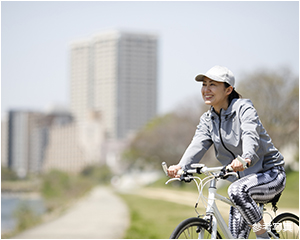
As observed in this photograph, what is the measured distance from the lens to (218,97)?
363cm

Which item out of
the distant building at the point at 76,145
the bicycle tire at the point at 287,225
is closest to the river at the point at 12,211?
the bicycle tire at the point at 287,225

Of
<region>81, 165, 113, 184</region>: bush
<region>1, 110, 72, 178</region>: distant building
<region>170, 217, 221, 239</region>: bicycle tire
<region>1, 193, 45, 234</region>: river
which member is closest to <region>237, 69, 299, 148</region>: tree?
<region>1, 193, 45, 234</region>: river

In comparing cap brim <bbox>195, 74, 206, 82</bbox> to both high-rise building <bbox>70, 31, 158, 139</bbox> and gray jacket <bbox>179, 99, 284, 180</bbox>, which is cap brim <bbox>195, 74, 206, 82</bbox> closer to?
gray jacket <bbox>179, 99, 284, 180</bbox>

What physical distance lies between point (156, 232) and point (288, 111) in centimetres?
1764

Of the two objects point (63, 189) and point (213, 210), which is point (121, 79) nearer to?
point (63, 189)

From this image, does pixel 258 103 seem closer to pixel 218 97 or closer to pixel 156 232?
pixel 156 232

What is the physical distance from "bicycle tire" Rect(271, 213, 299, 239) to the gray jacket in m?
0.48

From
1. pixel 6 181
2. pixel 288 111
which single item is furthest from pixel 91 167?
pixel 288 111

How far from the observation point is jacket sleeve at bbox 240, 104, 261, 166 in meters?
3.24

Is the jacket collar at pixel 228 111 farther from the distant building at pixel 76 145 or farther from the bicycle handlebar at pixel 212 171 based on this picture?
the distant building at pixel 76 145

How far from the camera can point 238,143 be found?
139 inches

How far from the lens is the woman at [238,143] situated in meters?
3.41

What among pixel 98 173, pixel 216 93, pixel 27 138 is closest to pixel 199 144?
pixel 216 93

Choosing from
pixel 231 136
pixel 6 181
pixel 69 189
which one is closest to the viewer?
pixel 231 136
